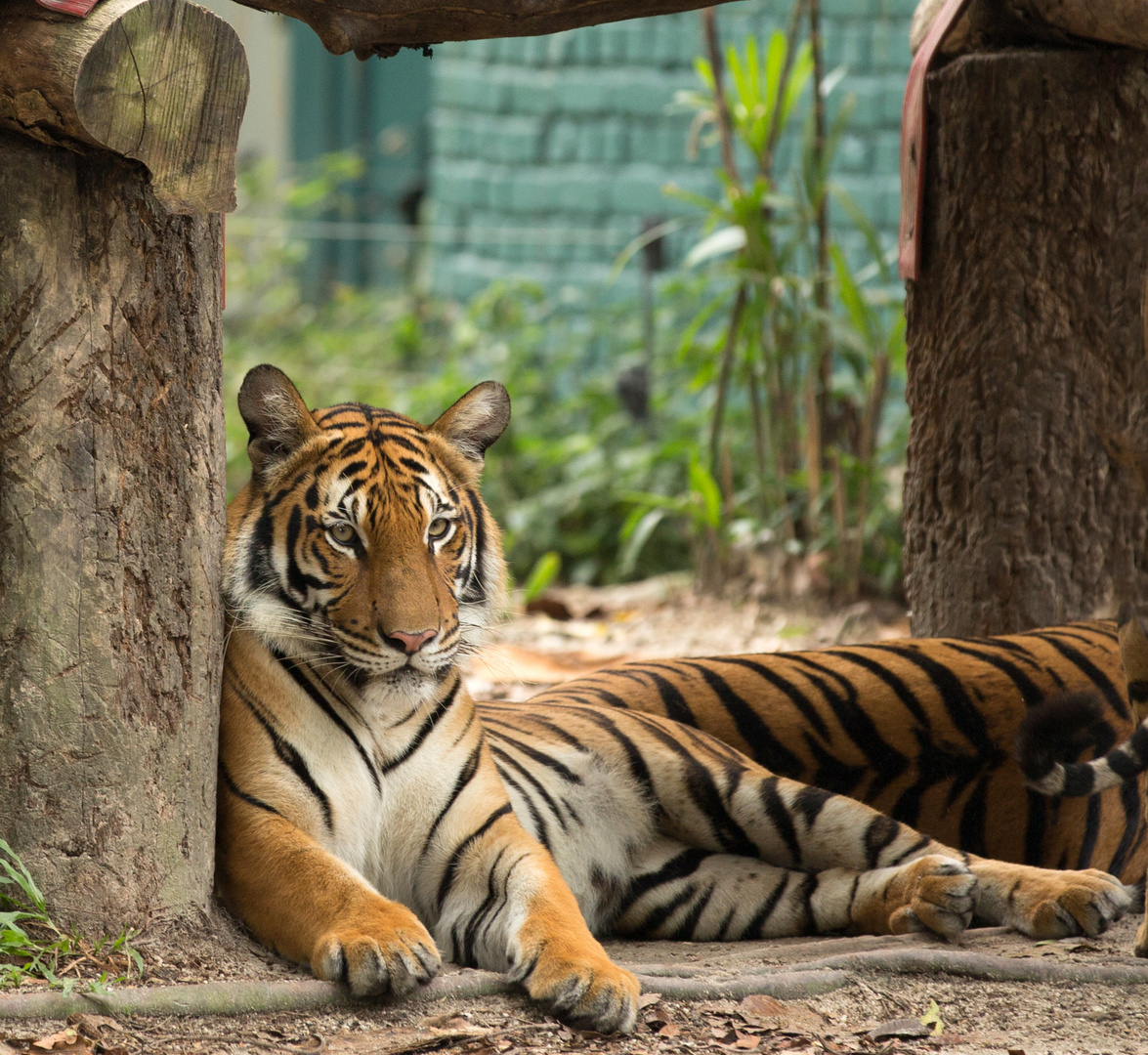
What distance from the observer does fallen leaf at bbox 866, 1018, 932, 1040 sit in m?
2.22

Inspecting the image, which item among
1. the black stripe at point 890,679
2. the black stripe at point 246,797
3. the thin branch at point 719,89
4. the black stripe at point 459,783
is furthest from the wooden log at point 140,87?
the thin branch at point 719,89

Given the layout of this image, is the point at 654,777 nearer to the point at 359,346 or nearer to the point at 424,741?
the point at 424,741

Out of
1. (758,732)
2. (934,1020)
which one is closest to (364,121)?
(758,732)

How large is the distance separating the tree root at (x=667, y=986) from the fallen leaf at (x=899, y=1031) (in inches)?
6.2

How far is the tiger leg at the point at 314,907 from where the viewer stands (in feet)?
7.13

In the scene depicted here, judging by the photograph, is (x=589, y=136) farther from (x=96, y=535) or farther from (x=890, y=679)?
(x=96, y=535)

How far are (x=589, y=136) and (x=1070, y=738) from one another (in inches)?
276

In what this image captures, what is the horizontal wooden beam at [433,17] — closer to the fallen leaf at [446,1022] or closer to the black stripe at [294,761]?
the black stripe at [294,761]

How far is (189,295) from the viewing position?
2.36 metres

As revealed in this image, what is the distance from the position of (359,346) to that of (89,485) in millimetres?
7329

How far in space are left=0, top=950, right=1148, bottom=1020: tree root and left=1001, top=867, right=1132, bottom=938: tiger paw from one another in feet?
0.66

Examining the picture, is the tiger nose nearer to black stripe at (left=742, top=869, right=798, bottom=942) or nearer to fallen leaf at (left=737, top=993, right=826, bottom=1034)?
fallen leaf at (left=737, top=993, right=826, bottom=1034)

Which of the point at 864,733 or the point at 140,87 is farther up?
the point at 140,87

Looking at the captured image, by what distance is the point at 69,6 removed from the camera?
2.05 meters
